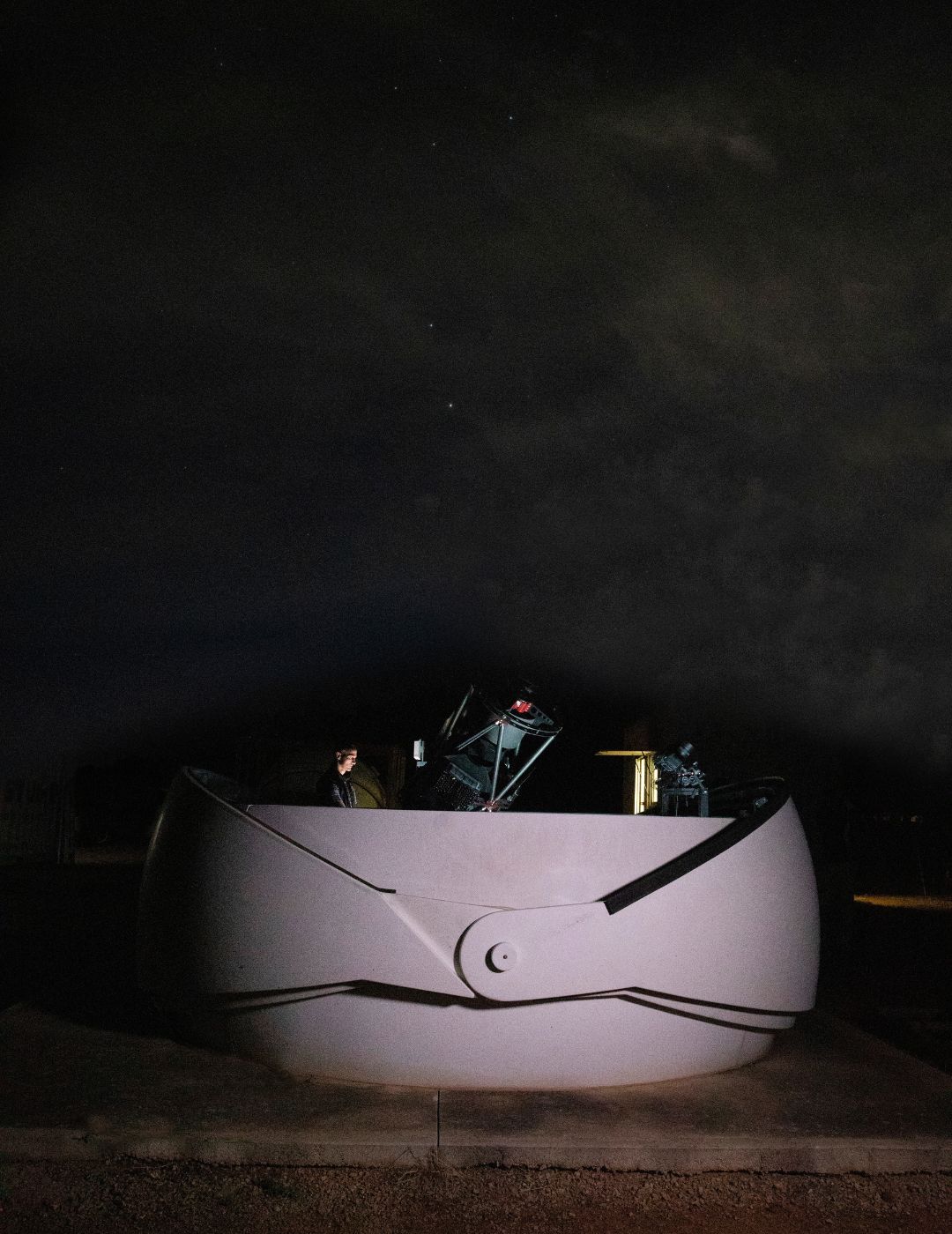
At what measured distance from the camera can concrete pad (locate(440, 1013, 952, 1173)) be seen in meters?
Answer: 4.96

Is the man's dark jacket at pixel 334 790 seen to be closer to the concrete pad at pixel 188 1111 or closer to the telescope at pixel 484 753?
the telescope at pixel 484 753

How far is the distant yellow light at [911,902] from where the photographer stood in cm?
2103

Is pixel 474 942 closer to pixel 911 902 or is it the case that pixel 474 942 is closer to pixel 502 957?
pixel 502 957

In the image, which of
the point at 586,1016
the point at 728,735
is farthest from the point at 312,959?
the point at 728,735

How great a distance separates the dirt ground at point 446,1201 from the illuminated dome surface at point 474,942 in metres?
1.04

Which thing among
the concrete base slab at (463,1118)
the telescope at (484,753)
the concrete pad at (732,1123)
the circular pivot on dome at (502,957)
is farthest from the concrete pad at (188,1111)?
the telescope at (484,753)

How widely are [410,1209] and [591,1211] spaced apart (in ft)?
2.42

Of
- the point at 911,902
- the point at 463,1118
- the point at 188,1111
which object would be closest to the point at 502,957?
the point at 463,1118

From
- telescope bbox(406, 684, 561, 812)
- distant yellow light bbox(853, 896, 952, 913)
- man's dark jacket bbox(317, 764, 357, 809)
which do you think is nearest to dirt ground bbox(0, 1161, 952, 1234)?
telescope bbox(406, 684, 561, 812)

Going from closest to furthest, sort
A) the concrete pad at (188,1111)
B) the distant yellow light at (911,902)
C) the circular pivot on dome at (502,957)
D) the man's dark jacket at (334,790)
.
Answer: the concrete pad at (188,1111) → the circular pivot on dome at (502,957) → the man's dark jacket at (334,790) → the distant yellow light at (911,902)

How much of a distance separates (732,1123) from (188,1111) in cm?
266

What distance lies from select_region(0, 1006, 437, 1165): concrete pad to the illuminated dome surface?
12.3 inches

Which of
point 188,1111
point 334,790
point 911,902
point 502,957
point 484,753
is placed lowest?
point 911,902

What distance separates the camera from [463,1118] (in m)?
5.33
